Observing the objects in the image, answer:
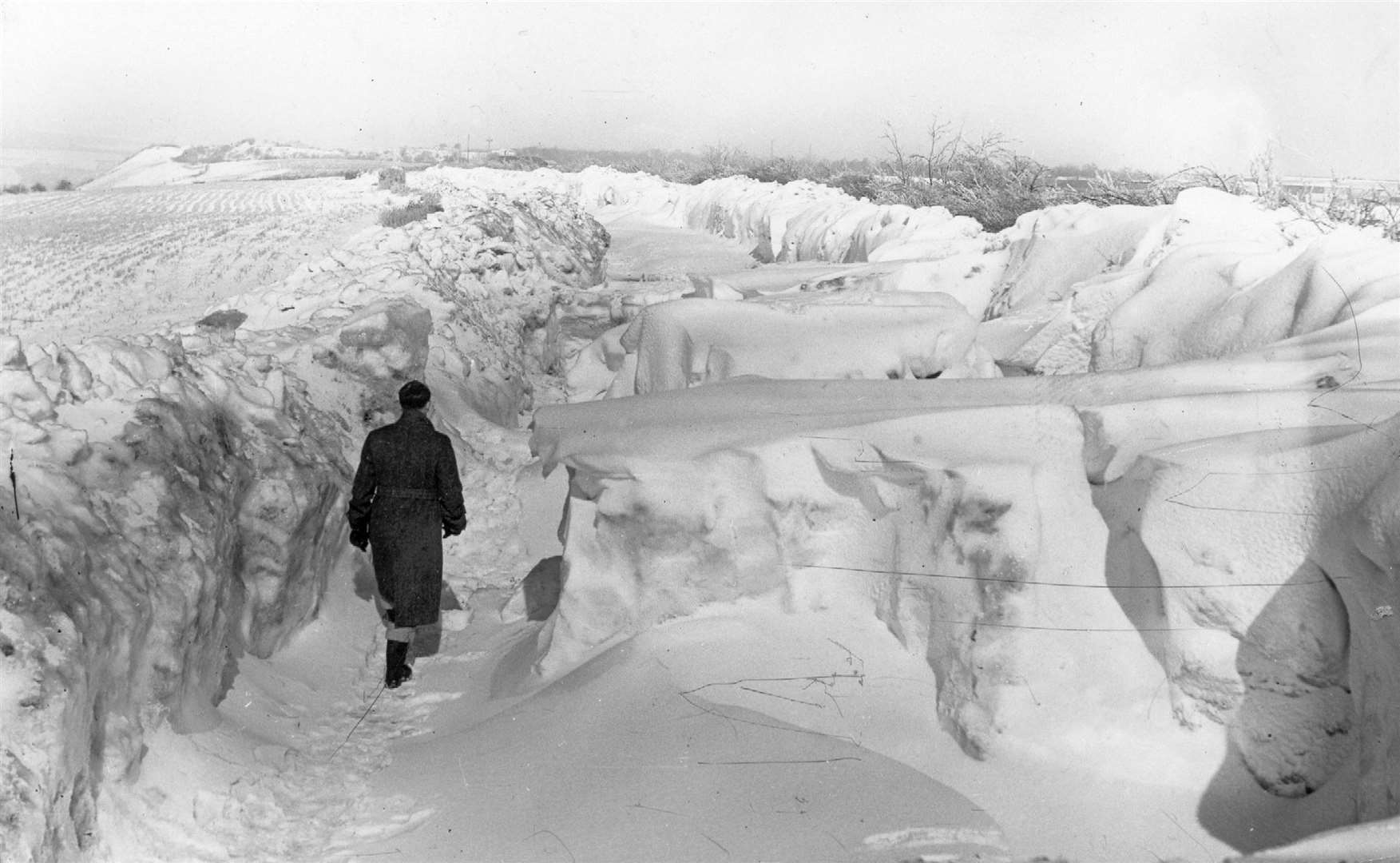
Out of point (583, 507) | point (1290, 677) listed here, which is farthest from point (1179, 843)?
point (583, 507)

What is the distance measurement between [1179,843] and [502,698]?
2.47 metres

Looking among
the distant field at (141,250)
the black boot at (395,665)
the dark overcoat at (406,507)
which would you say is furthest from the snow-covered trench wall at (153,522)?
the distant field at (141,250)

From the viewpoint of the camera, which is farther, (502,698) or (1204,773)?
(502,698)

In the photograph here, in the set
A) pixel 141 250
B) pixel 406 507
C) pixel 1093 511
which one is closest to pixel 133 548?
pixel 406 507

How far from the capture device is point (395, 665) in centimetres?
451

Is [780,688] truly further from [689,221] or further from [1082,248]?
[689,221]

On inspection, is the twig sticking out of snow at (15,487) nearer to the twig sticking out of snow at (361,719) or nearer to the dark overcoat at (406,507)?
the twig sticking out of snow at (361,719)

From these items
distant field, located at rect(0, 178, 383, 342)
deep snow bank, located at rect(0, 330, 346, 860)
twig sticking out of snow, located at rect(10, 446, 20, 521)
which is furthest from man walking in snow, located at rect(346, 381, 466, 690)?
distant field, located at rect(0, 178, 383, 342)

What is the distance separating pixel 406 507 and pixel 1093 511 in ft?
9.43

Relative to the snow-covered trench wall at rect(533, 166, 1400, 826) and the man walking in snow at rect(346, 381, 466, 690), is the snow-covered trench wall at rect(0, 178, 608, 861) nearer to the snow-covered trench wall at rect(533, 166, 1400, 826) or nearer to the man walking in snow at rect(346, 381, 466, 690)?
the man walking in snow at rect(346, 381, 466, 690)

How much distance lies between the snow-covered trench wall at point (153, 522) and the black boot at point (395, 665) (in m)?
0.46

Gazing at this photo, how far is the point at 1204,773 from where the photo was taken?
2961 millimetres

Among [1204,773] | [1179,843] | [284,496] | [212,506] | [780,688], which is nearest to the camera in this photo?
[1179,843]

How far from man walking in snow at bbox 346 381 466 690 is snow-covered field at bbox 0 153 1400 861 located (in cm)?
26
